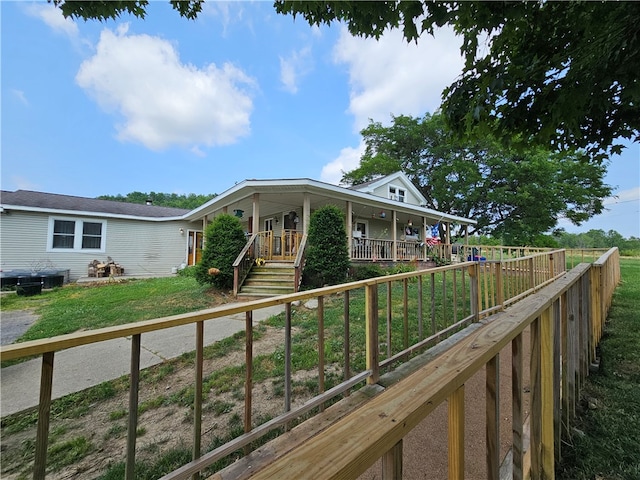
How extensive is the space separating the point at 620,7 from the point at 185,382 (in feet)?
17.9

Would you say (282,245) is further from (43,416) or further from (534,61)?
(43,416)

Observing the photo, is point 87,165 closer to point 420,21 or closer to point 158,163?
point 158,163

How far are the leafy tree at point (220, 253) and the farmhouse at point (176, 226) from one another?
1.93ft

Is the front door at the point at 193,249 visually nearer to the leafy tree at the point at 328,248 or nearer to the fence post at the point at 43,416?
the leafy tree at the point at 328,248

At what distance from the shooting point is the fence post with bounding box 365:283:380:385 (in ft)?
8.11

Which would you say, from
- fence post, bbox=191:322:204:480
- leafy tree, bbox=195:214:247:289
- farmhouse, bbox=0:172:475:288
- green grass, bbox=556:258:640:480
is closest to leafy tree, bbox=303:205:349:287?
farmhouse, bbox=0:172:475:288

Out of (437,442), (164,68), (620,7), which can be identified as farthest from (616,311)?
(164,68)

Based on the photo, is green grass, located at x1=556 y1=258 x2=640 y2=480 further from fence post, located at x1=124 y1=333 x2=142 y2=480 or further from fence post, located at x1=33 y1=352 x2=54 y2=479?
fence post, located at x1=33 y1=352 x2=54 y2=479

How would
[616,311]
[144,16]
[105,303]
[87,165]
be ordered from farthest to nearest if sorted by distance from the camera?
[87,165], [105,303], [616,311], [144,16]

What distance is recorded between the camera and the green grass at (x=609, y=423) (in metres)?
1.63

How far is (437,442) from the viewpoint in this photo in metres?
2.00

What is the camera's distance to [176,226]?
1505 centimetres

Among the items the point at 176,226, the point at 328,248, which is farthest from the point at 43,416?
the point at 176,226

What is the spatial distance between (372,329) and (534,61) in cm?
328
